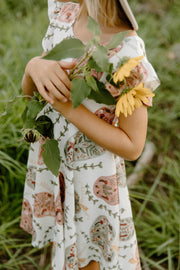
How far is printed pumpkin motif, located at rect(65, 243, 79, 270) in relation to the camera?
3.04ft

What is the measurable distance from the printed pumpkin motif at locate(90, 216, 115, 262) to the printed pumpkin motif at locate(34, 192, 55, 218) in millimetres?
148

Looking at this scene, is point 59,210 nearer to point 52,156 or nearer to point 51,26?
point 52,156

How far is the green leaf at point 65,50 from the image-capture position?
22.9 inches

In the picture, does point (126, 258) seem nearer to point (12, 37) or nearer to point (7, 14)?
point (12, 37)

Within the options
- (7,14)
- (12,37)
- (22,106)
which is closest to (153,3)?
(7,14)

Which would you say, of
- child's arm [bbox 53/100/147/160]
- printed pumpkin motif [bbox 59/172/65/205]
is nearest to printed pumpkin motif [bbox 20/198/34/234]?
printed pumpkin motif [bbox 59/172/65/205]

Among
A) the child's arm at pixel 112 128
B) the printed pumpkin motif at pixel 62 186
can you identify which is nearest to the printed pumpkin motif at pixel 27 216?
the printed pumpkin motif at pixel 62 186

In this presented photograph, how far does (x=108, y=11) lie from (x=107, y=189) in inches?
17.4

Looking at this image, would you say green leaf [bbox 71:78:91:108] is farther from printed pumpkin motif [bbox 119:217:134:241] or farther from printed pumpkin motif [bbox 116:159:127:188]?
printed pumpkin motif [bbox 119:217:134:241]

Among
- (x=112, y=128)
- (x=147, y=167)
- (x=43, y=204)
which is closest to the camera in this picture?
(x=112, y=128)

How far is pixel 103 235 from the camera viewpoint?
945 mm

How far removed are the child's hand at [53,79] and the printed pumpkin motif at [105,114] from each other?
11 cm

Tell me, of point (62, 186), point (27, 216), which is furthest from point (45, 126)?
point (27, 216)

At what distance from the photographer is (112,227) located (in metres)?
0.89
